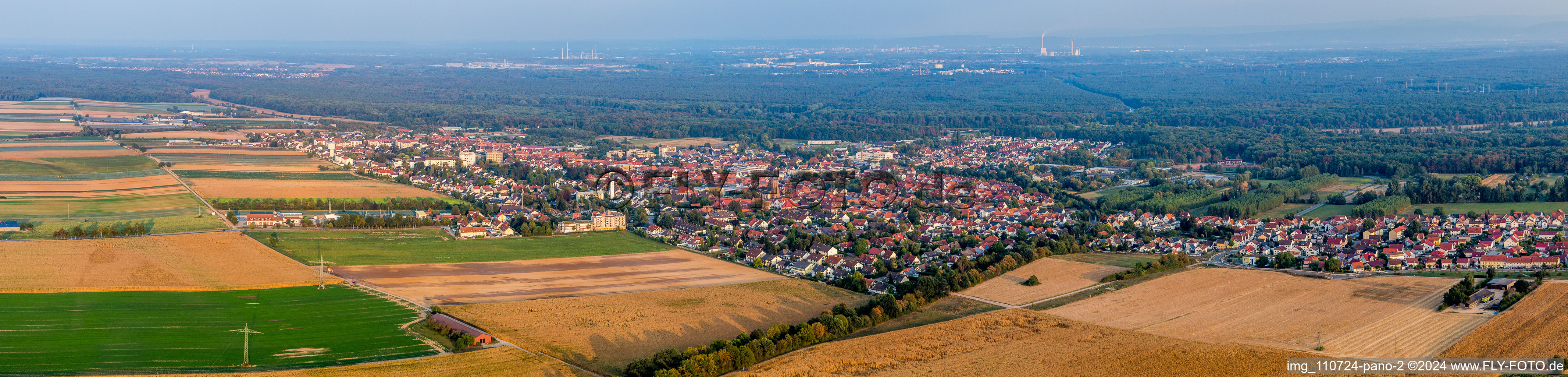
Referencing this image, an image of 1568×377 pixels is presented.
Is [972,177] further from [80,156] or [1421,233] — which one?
[80,156]

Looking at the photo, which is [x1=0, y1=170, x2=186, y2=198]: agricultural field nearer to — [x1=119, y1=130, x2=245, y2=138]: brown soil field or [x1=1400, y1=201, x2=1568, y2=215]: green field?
[x1=119, y1=130, x2=245, y2=138]: brown soil field

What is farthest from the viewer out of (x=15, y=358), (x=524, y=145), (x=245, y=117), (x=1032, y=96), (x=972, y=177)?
(x=1032, y=96)

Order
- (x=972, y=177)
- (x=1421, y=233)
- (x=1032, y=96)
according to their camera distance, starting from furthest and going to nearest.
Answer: (x=1032, y=96)
(x=972, y=177)
(x=1421, y=233)

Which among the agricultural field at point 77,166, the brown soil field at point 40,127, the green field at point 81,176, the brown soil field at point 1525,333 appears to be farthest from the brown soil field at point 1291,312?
the brown soil field at point 40,127

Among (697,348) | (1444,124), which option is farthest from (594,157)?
(1444,124)

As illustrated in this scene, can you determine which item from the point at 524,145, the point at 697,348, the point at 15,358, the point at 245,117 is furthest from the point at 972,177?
the point at 245,117

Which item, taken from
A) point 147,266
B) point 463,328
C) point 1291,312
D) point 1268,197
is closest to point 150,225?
point 147,266

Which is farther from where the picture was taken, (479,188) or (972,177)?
(972,177)
